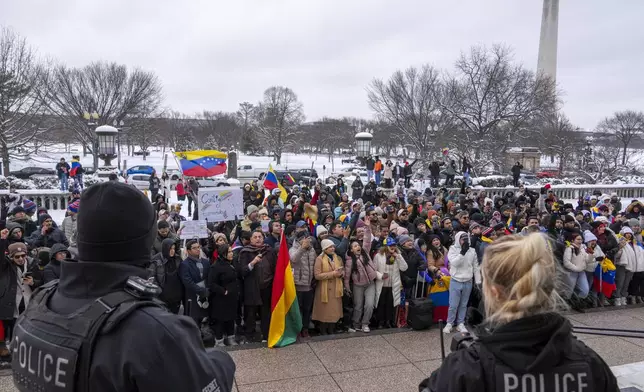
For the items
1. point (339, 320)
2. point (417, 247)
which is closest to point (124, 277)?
point (339, 320)

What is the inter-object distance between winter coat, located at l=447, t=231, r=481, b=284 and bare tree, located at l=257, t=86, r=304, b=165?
197ft

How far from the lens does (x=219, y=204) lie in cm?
1073

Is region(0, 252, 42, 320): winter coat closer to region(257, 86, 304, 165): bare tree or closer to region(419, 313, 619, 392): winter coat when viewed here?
region(419, 313, 619, 392): winter coat

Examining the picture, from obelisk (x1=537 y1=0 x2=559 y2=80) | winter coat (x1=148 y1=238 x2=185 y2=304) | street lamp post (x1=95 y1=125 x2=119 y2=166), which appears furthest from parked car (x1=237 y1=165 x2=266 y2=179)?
obelisk (x1=537 y1=0 x2=559 y2=80)

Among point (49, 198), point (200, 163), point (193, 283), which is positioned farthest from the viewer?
point (49, 198)

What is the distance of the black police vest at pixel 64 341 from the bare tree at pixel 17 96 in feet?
97.3

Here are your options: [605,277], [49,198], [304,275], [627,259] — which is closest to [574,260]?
[605,277]

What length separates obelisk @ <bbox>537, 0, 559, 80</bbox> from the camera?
58250 millimetres

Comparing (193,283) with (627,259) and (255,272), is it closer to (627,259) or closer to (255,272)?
(255,272)

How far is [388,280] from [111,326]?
22.0ft

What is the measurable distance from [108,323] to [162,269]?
224 inches

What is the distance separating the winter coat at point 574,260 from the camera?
877 cm

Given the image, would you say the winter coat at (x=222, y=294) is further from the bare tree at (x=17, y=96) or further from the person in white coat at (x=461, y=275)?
the bare tree at (x=17, y=96)

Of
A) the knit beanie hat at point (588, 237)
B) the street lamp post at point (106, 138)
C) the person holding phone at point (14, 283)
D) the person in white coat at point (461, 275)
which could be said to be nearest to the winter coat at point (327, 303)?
the person in white coat at point (461, 275)
